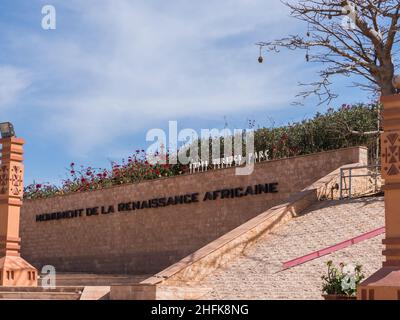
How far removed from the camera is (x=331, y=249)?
15781 millimetres

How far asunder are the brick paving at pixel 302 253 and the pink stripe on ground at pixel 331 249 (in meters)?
0.15

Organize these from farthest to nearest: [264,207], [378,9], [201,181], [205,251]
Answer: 1. [201,181]
2. [264,207]
3. [378,9]
4. [205,251]

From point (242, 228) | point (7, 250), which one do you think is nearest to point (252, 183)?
point (242, 228)

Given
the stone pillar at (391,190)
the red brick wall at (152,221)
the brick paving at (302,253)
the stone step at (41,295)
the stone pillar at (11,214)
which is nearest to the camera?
the stone pillar at (391,190)

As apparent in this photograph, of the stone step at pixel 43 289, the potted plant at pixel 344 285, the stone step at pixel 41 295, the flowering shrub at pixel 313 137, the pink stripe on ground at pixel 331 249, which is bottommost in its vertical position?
the stone step at pixel 41 295

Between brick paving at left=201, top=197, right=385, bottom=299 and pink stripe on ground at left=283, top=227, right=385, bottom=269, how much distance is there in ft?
0.50

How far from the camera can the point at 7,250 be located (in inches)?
685

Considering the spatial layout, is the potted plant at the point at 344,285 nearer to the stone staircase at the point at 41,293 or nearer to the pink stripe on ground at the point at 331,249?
the pink stripe on ground at the point at 331,249

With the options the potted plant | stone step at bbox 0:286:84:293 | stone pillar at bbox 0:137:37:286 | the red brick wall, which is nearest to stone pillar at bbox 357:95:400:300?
the potted plant

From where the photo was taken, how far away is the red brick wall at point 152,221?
73.0ft

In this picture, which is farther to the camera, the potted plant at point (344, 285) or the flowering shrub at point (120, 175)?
the flowering shrub at point (120, 175)

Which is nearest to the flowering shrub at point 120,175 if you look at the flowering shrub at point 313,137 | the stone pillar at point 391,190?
the flowering shrub at point 313,137
